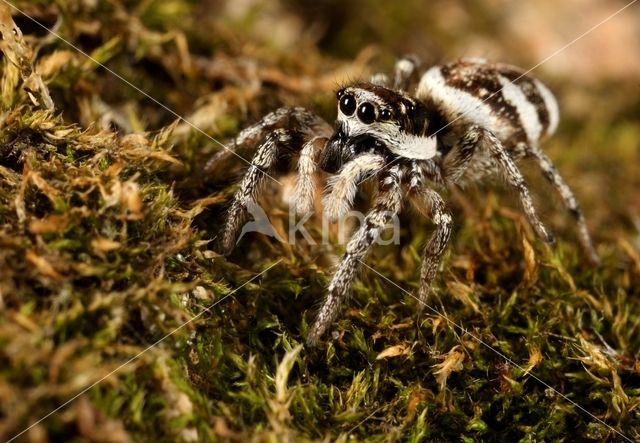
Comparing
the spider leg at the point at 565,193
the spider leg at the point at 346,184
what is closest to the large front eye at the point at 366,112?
the spider leg at the point at 346,184

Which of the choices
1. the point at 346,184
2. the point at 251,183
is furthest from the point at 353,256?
the point at 251,183

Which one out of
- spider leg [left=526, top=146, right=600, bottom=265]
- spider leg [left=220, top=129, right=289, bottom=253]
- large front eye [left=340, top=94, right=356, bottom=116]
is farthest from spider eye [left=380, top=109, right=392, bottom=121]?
spider leg [left=526, top=146, right=600, bottom=265]

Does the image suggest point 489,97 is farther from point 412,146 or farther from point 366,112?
point 366,112

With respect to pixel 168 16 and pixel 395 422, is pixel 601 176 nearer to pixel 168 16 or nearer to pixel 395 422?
pixel 395 422

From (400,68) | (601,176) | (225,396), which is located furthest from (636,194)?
(225,396)

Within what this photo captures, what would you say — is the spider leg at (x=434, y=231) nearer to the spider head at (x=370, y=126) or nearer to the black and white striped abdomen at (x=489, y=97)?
the spider head at (x=370, y=126)
